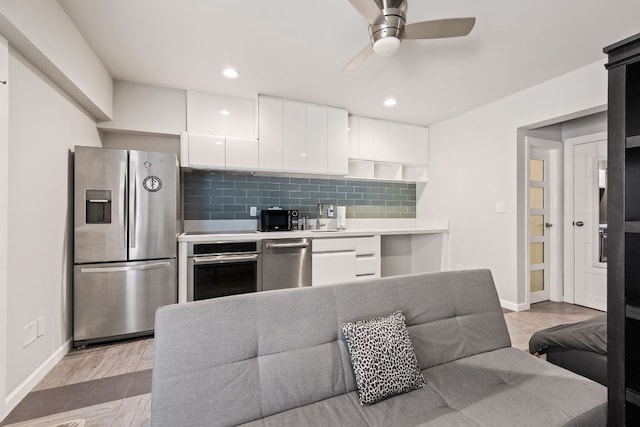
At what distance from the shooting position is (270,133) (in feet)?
12.1

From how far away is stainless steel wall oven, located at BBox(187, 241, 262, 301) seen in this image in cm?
308

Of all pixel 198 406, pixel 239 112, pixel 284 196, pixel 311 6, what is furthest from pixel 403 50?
pixel 198 406

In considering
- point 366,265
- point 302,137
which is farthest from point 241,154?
point 366,265

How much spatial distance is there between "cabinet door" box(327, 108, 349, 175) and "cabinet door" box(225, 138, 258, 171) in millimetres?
974

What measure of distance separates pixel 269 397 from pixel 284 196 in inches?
123

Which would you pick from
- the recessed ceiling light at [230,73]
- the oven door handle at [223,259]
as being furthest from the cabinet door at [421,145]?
the oven door handle at [223,259]

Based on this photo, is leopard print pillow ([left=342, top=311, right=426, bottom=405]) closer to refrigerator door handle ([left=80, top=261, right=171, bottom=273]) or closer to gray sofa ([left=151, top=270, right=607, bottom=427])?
gray sofa ([left=151, top=270, right=607, bottom=427])

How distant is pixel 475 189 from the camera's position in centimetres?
404

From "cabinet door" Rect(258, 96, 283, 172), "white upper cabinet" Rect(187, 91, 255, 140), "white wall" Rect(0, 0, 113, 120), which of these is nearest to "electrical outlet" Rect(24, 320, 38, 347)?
"white wall" Rect(0, 0, 113, 120)

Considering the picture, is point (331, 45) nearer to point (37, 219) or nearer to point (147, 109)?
point (147, 109)

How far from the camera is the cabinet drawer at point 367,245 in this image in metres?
3.90

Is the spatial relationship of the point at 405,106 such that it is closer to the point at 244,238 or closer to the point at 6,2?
the point at 244,238

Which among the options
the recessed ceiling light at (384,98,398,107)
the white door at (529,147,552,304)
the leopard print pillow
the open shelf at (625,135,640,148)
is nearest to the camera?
the open shelf at (625,135,640,148)

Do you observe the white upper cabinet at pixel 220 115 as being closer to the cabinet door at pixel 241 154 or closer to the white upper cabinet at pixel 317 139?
the cabinet door at pixel 241 154
